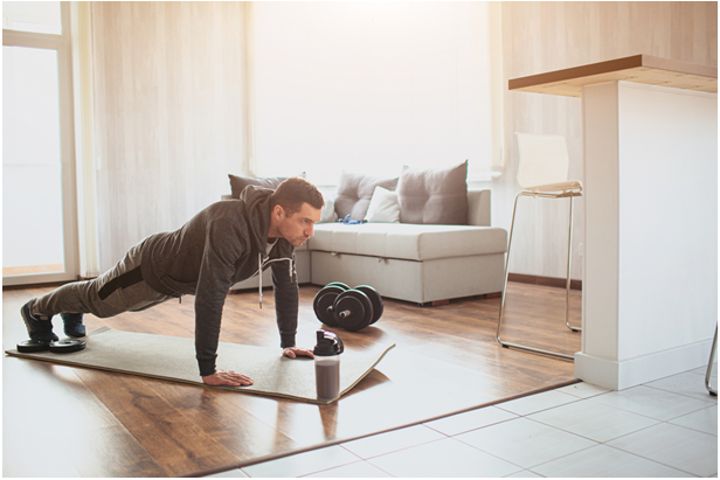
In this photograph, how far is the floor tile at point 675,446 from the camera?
176 cm

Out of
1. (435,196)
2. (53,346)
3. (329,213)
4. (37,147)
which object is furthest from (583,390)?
(37,147)

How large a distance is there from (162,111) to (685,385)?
15.9ft

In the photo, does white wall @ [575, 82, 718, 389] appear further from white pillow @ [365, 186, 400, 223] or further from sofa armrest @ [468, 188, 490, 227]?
white pillow @ [365, 186, 400, 223]

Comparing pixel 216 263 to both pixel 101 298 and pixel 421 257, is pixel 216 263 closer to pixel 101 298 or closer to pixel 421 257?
pixel 101 298

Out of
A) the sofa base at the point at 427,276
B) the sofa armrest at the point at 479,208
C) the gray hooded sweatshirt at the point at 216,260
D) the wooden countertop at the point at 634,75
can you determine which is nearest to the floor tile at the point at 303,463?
the gray hooded sweatshirt at the point at 216,260

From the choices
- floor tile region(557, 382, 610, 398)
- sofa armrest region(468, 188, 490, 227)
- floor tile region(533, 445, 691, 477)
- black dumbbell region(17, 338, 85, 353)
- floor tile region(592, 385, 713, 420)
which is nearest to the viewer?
floor tile region(533, 445, 691, 477)

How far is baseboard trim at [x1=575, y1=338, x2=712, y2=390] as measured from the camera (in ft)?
8.11

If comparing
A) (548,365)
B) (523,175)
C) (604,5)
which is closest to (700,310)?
(548,365)

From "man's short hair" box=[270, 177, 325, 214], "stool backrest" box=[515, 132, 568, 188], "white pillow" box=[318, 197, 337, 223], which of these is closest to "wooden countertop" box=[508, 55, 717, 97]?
"stool backrest" box=[515, 132, 568, 188]

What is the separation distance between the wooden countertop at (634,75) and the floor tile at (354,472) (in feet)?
4.91

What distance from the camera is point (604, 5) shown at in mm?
4742

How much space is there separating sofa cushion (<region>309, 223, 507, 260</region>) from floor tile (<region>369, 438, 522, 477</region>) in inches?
93.6

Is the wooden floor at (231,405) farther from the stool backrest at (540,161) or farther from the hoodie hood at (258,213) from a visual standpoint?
the stool backrest at (540,161)

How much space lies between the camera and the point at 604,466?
69.1 inches
